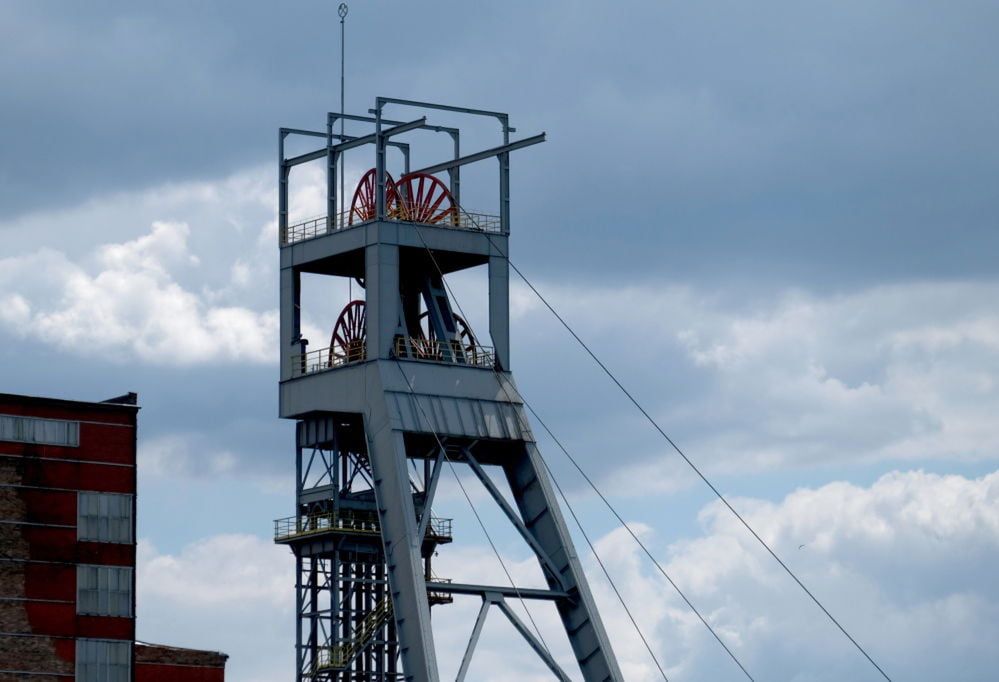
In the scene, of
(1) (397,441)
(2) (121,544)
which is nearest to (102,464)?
(2) (121,544)

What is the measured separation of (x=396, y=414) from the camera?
118125 millimetres

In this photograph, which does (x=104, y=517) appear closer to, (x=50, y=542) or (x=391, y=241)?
(x=50, y=542)

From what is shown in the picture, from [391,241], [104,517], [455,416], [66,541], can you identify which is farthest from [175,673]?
[391,241]

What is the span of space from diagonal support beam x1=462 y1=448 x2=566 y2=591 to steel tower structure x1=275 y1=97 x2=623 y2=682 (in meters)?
0.07

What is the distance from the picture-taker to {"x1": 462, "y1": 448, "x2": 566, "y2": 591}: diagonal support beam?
11988 centimetres

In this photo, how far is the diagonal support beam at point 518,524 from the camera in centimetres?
11988

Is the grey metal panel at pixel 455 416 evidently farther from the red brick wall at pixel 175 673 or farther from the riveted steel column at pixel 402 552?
the red brick wall at pixel 175 673

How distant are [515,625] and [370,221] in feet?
51.0

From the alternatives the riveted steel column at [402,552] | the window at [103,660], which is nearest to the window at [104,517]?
the window at [103,660]

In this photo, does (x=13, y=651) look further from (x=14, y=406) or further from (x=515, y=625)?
(x=515, y=625)

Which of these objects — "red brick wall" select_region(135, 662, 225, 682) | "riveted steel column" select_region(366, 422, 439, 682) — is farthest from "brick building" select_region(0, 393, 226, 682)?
"riveted steel column" select_region(366, 422, 439, 682)

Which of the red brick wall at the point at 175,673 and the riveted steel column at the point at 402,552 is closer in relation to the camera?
the riveted steel column at the point at 402,552

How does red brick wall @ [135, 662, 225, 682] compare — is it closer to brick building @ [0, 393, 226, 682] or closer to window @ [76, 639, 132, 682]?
brick building @ [0, 393, 226, 682]

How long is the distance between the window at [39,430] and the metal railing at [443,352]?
12.1 metres
